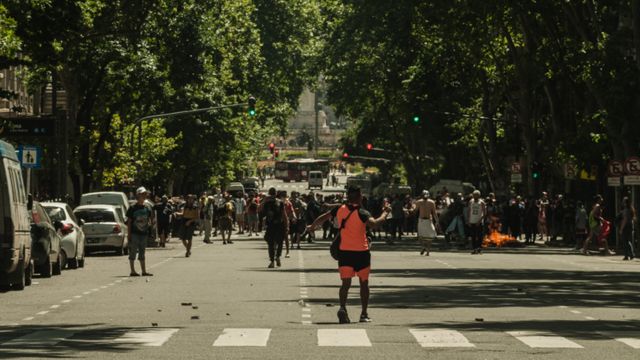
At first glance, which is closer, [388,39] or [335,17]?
[388,39]

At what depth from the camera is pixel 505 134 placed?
254 ft

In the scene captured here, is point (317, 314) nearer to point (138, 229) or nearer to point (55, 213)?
point (138, 229)

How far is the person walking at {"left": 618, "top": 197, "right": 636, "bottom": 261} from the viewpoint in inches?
1684

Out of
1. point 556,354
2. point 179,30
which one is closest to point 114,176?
point 179,30

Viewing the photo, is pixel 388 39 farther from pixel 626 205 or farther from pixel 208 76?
pixel 626 205

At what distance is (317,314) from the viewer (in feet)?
68.0

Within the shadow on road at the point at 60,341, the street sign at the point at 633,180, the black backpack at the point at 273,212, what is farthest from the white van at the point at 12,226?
the street sign at the point at 633,180

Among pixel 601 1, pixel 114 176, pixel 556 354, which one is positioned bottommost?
pixel 556 354

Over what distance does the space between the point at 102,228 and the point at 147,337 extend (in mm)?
29139

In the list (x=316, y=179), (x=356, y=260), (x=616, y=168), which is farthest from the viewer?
(x=316, y=179)

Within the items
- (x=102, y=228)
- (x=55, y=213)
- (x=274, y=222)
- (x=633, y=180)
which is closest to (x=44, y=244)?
(x=55, y=213)

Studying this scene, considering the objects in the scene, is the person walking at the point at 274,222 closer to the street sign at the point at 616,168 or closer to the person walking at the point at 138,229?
the person walking at the point at 138,229

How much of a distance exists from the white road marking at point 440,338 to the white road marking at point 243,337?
5.11ft

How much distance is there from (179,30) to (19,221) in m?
30.3
